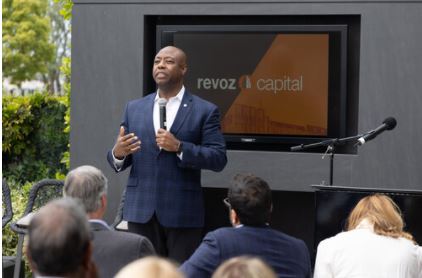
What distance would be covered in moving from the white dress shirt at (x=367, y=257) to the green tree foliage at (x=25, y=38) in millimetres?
23453

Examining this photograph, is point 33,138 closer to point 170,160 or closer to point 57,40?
point 170,160

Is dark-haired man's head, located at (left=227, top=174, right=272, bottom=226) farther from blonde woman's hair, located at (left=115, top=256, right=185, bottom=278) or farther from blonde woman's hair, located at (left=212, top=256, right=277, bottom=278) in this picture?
blonde woman's hair, located at (left=115, top=256, right=185, bottom=278)

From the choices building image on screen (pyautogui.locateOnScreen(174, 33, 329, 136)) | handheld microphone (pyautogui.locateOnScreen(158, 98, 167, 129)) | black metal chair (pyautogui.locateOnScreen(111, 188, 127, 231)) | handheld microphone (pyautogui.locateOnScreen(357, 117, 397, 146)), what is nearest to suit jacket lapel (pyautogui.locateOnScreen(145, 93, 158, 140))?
handheld microphone (pyautogui.locateOnScreen(158, 98, 167, 129))

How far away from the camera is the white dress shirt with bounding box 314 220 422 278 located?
4473mm

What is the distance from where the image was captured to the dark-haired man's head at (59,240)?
289cm

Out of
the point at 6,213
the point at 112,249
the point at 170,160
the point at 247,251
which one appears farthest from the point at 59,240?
the point at 6,213

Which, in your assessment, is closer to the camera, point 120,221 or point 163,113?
point 163,113

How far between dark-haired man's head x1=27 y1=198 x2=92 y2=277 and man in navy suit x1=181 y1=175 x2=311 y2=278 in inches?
50.8

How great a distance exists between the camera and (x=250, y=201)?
13.9ft

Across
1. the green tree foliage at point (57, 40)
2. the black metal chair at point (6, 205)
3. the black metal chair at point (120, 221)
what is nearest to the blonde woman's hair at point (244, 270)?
the black metal chair at point (120, 221)

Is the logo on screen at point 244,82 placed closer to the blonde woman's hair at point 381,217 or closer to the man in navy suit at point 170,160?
the man in navy suit at point 170,160

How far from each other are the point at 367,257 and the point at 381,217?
0.79 feet

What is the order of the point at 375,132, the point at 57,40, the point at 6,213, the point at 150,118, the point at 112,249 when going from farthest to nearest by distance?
the point at 57,40, the point at 6,213, the point at 375,132, the point at 150,118, the point at 112,249

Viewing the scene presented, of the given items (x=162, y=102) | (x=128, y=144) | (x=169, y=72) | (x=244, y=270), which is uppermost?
(x=169, y=72)
